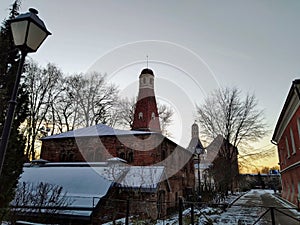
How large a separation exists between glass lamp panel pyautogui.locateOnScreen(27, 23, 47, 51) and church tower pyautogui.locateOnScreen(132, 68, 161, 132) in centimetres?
2128

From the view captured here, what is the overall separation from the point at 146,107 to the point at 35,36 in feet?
73.0

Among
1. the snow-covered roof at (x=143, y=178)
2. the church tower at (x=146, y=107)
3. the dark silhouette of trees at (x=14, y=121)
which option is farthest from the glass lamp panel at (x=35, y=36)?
the church tower at (x=146, y=107)

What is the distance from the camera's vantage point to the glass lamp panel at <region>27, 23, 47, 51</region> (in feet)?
9.61

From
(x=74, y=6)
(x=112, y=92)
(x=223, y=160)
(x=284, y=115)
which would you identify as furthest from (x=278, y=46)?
(x=112, y=92)

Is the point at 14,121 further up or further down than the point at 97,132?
further down

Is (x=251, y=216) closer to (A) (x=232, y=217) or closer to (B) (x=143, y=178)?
(A) (x=232, y=217)

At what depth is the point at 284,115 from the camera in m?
13.8

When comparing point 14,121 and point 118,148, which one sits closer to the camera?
point 14,121

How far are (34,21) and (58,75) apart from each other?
24.1 metres

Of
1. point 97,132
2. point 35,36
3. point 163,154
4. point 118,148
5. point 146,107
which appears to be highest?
point 146,107

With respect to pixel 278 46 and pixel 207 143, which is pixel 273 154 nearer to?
pixel 207 143

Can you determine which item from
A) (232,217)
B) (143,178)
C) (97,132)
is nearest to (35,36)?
(143,178)

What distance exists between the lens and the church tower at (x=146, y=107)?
2464cm

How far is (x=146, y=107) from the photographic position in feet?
82.6
